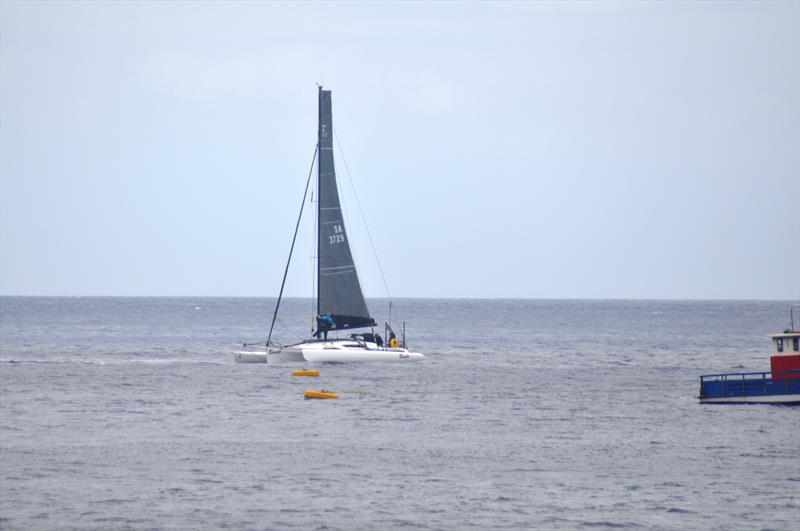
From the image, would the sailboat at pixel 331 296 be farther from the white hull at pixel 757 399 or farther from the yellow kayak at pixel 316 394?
the white hull at pixel 757 399

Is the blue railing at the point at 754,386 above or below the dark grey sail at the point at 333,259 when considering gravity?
below

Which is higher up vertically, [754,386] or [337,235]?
[337,235]

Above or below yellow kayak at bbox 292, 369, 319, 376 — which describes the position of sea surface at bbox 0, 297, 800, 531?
below

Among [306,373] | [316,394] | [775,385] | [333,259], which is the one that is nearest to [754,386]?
[775,385]

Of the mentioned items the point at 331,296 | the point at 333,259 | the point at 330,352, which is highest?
the point at 333,259

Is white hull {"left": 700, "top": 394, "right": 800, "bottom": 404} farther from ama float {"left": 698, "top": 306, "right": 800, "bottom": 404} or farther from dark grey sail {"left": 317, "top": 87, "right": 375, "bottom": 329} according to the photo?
dark grey sail {"left": 317, "top": 87, "right": 375, "bottom": 329}

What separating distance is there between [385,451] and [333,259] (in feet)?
112

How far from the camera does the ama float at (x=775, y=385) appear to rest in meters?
55.6

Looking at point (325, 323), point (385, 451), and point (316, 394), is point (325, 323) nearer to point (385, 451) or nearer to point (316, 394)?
point (316, 394)

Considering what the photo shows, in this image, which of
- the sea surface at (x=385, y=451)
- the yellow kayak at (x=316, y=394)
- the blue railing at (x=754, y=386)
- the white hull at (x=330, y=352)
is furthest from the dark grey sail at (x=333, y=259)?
the blue railing at (x=754, y=386)

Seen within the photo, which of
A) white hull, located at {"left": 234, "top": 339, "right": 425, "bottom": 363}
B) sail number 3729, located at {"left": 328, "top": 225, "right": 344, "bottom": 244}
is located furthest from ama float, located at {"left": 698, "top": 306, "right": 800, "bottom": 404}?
sail number 3729, located at {"left": 328, "top": 225, "right": 344, "bottom": 244}

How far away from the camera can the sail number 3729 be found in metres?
75.4

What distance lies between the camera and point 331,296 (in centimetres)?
7444

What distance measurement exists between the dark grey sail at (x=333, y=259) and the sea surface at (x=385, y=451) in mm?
3424
